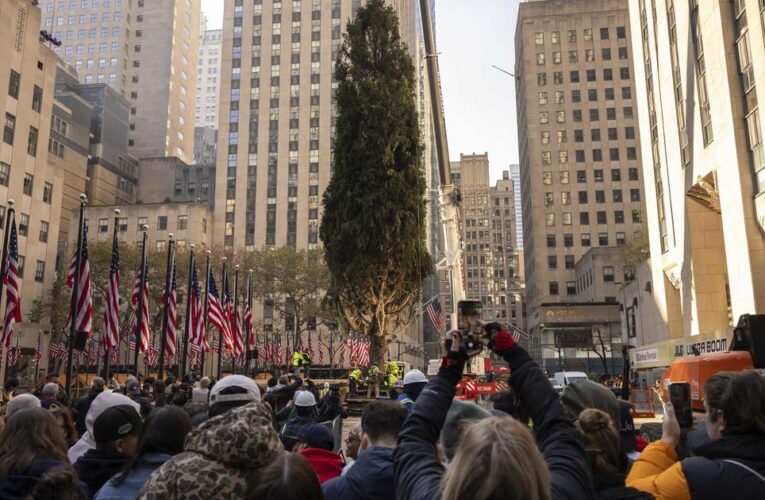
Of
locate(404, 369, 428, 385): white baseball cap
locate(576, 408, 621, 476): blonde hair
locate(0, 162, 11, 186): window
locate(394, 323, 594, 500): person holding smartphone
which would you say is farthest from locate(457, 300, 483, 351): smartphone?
locate(0, 162, 11, 186): window

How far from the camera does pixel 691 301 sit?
1502 inches

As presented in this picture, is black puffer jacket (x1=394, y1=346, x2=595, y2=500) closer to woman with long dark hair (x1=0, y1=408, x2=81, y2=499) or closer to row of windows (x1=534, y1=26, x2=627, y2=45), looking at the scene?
woman with long dark hair (x1=0, y1=408, x2=81, y2=499)

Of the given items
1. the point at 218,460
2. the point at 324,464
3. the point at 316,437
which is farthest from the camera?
the point at 316,437

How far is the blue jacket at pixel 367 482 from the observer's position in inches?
159

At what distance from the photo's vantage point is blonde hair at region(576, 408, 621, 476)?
3.53 m

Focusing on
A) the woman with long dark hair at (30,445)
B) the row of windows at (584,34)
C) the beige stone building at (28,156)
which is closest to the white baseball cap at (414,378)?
the woman with long dark hair at (30,445)

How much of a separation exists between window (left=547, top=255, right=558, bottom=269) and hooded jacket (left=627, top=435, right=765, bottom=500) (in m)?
99.4

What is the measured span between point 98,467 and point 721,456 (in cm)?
436

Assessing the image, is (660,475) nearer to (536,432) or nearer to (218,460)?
(536,432)

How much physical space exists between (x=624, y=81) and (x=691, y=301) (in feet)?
239

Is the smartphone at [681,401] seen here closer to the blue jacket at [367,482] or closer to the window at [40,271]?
the blue jacket at [367,482]

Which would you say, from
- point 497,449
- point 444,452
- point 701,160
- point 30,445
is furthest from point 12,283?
point 701,160

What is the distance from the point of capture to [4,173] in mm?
49688

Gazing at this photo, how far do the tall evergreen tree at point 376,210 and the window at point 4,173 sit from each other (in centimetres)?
3038
